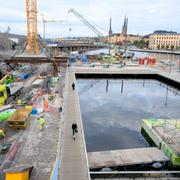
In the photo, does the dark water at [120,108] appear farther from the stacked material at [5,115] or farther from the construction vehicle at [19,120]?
the stacked material at [5,115]

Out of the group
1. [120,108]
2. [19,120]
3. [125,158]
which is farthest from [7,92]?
[125,158]

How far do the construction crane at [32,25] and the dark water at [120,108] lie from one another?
3520 cm

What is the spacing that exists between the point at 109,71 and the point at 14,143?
4060 centimetres

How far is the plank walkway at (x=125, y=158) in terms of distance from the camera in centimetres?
1838

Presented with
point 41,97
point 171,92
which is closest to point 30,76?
point 41,97

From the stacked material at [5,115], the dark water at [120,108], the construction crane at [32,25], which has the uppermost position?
the construction crane at [32,25]

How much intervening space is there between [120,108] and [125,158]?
1805 centimetres

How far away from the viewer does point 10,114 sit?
2477 cm

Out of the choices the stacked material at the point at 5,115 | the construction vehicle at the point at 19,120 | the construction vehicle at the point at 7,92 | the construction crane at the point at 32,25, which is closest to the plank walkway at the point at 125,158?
the construction vehicle at the point at 19,120

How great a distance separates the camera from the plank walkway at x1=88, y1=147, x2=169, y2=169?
60.3ft

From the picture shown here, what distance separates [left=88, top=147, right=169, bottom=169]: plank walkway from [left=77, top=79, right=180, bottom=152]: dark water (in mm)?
3830

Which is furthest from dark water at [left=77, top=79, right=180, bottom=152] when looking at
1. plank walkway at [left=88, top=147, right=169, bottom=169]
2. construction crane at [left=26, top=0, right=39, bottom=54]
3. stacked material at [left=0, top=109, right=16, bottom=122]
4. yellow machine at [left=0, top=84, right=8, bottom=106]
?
construction crane at [left=26, top=0, right=39, bottom=54]

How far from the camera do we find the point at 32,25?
262 feet

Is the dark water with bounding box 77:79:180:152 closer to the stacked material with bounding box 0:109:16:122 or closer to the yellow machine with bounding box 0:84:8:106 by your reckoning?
the stacked material with bounding box 0:109:16:122
